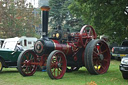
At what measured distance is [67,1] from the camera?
Result: 116 ft

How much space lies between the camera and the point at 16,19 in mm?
31656

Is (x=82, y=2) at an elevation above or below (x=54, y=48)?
above

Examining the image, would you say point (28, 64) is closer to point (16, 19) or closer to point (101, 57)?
point (101, 57)

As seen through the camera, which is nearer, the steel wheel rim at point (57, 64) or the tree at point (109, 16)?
the steel wheel rim at point (57, 64)

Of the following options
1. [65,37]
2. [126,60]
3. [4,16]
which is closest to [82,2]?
[65,37]

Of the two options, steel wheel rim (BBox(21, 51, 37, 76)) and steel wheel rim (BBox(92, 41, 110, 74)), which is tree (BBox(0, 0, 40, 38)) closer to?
steel wheel rim (BBox(21, 51, 37, 76))

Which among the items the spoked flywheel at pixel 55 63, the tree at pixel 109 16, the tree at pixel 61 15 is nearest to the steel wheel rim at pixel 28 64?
the spoked flywheel at pixel 55 63

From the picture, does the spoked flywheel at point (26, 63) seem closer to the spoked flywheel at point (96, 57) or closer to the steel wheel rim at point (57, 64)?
the steel wheel rim at point (57, 64)

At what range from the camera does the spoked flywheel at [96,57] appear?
965cm

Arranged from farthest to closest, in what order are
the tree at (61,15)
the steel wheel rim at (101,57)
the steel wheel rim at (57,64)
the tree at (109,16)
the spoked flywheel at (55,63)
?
the tree at (61,15)
the tree at (109,16)
the steel wheel rim at (101,57)
the steel wheel rim at (57,64)
the spoked flywheel at (55,63)

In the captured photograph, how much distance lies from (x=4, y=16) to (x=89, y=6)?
51.9 feet

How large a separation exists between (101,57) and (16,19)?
75.8ft

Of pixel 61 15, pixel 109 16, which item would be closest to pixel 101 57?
pixel 109 16

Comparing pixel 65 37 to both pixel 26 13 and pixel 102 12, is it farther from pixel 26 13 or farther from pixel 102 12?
pixel 26 13
